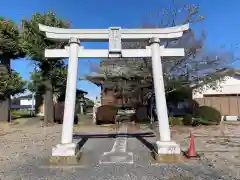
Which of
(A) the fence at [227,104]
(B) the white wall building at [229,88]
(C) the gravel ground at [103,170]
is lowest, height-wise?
(C) the gravel ground at [103,170]

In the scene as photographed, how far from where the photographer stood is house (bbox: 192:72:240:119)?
2373cm

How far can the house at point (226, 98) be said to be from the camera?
77.9 ft

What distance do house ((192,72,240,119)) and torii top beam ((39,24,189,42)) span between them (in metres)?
15.0

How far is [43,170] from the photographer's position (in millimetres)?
6992

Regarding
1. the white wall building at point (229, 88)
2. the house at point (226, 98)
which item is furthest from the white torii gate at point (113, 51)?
the white wall building at point (229, 88)

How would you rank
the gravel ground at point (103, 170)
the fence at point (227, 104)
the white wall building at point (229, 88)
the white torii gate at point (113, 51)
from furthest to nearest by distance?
the white wall building at point (229, 88), the fence at point (227, 104), the white torii gate at point (113, 51), the gravel ground at point (103, 170)

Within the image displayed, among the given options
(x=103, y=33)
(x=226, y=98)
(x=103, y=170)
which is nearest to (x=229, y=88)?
(x=226, y=98)

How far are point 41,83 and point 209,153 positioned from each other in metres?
15.2

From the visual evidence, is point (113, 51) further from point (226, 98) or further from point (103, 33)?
point (226, 98)

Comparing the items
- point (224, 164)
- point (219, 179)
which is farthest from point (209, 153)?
point (219, 179)

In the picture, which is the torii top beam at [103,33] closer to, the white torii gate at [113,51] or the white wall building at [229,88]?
the white torii gate at [113,51]

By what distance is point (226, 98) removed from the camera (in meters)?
23.9

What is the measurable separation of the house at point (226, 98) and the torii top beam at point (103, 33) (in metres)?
15.0

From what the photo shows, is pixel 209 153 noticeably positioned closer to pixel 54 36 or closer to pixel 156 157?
pixel 156 157
